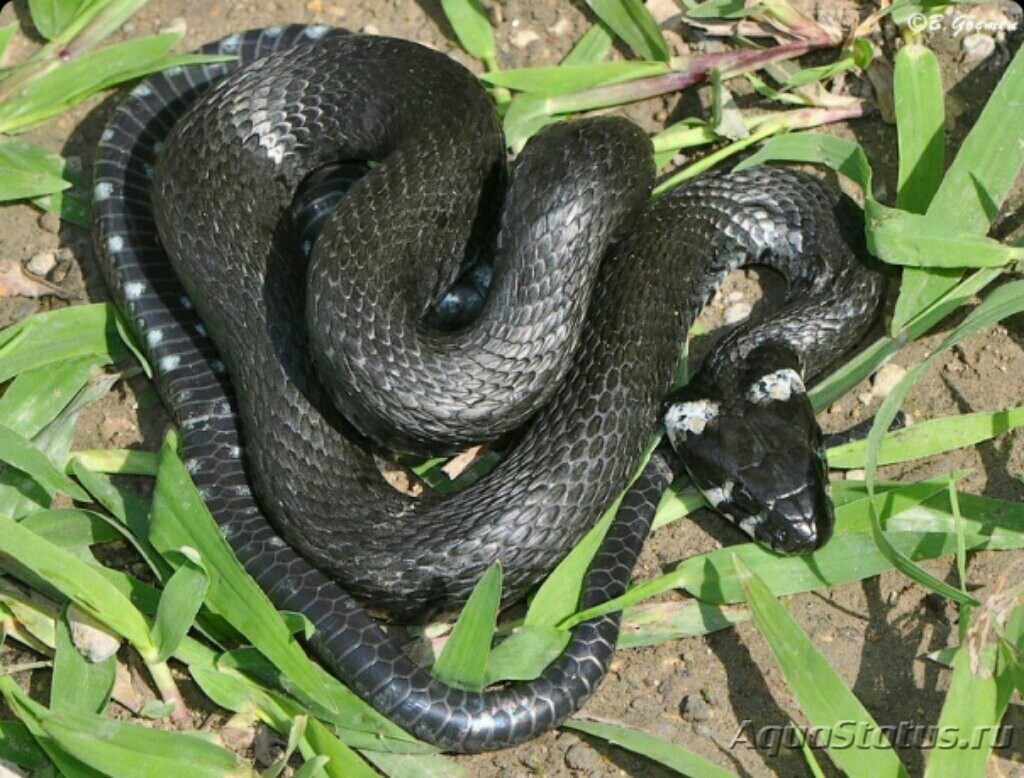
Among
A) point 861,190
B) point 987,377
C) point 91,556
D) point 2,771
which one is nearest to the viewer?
point 2,771

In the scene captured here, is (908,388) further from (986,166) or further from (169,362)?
(169,362)

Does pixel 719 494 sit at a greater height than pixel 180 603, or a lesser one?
lesser

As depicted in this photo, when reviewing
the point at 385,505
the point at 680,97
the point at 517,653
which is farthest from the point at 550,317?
the point at 680,97

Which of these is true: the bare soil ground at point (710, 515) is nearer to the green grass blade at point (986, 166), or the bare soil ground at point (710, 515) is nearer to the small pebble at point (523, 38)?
the small pebble at point (523, 38)

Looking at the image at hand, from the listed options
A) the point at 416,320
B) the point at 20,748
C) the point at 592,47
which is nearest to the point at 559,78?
the point at 592,47

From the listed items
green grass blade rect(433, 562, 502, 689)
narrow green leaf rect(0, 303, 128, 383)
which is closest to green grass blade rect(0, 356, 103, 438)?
narrow green leaf rect(0, 303, 128, 383)

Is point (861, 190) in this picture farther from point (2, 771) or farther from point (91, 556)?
point (2, 771)
